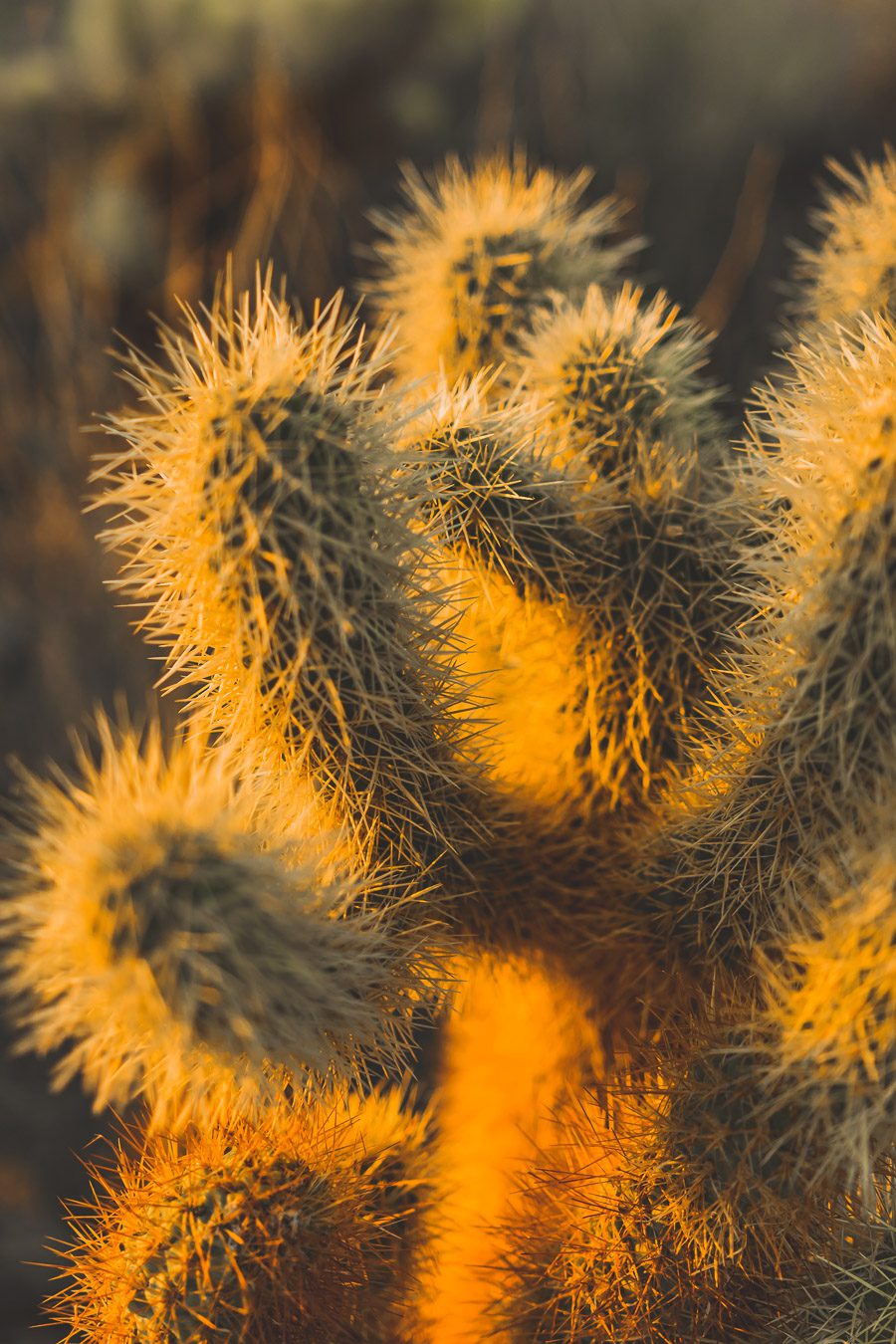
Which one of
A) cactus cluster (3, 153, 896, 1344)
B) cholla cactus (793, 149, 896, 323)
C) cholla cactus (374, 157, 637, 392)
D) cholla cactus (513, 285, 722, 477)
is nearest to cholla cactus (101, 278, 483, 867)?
cactus cluster (3, 153, 896, 1344)

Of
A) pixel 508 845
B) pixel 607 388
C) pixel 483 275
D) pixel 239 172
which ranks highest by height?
pixel 239 172

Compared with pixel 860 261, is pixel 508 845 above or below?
below

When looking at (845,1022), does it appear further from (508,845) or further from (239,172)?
(239,172)

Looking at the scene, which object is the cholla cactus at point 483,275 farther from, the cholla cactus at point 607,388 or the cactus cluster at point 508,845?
the cholla cactus at point 607,388

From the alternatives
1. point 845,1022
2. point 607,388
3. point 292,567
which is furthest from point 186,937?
point 607,388

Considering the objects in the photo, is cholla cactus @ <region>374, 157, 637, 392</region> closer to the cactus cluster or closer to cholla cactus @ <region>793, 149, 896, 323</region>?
the cactus cluster

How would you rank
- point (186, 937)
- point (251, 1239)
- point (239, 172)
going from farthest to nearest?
point (239, 172), point (251, 1239), point (186, 937)
